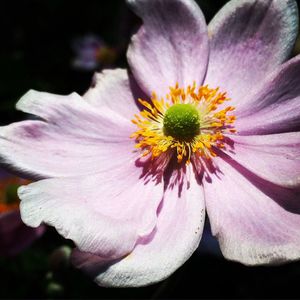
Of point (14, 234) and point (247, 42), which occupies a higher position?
point (247, 42)

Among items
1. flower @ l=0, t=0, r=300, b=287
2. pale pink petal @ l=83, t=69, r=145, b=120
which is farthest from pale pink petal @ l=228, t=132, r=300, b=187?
pale pink petal @ l=83, t=69, r=145, b=120

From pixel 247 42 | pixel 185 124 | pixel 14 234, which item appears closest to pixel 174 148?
pixel 185 124

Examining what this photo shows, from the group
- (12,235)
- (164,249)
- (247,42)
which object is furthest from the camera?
(12,235)

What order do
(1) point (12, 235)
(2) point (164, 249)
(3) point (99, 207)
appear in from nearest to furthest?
(2) point (164, 249), (3) point (99, 207), (1) point (12, 235)

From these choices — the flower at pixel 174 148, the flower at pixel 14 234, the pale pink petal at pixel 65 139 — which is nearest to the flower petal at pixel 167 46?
the flower at pixel 174 148

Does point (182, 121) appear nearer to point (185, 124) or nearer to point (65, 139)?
point (185, 124)

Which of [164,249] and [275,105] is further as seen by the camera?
[275,105]

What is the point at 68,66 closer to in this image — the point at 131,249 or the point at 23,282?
the point at 23,282
